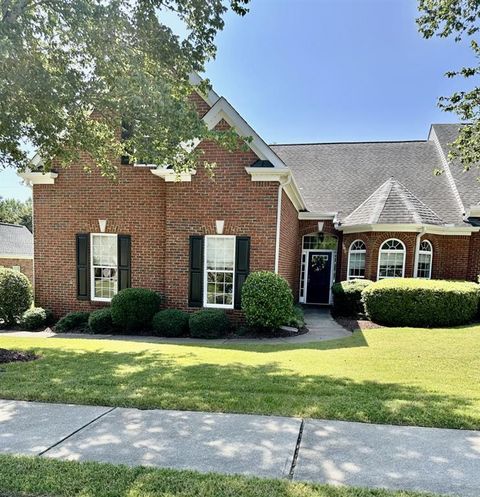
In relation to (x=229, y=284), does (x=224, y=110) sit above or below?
above

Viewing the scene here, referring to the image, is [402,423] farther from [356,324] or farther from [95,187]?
[95,187]

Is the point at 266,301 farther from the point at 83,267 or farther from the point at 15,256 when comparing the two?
the point at 15,256

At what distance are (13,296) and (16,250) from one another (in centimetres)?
1984

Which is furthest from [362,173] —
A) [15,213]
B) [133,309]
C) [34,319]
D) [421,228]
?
[15,213]

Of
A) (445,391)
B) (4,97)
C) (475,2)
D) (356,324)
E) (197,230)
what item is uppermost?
(475,2)

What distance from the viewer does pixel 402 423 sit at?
13.1 feet

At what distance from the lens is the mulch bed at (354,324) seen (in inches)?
437

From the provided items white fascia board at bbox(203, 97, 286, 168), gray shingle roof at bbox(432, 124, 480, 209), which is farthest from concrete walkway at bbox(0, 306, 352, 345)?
gray shingle roof at bbox(432, 124, 480, 209)

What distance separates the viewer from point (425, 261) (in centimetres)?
1434

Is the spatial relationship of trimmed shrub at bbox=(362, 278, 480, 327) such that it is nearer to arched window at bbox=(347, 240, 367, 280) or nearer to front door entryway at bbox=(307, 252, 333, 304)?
arched window at bbox=(347, 240, 367, 280)

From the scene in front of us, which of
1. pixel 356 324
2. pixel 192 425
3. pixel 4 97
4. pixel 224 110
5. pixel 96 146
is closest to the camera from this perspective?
pixel 192 425

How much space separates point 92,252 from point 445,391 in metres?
10.7

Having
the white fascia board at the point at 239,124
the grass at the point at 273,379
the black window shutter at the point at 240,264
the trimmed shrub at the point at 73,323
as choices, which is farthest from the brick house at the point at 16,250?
the grass at the point at 273,379

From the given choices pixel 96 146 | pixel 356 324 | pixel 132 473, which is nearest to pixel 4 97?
pixel 96 146
